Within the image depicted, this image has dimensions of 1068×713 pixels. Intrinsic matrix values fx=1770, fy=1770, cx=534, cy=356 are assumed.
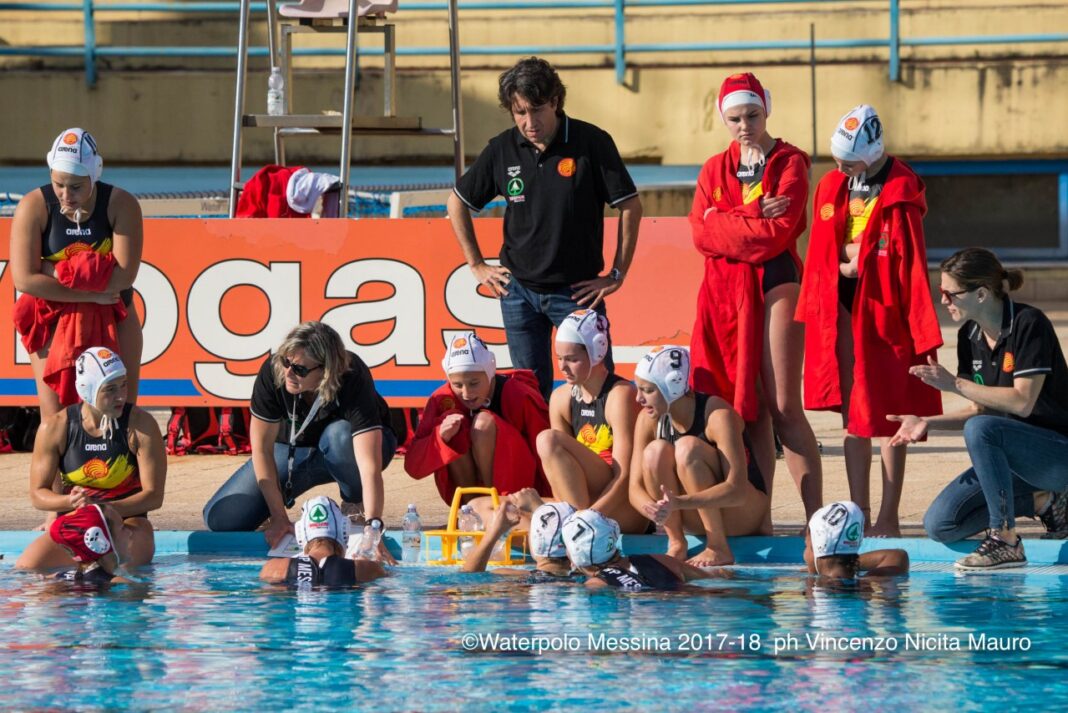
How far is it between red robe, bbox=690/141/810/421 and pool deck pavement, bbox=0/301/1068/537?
826 mm

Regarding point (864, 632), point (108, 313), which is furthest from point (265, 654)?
point (108, 313)

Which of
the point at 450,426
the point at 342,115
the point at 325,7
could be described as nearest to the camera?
the point at 450,426

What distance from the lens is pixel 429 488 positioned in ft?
32.3

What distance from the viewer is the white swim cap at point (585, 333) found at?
25.3ft

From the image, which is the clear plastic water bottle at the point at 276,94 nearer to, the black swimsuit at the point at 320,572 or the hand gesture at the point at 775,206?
the hand gesture at the point at 775,206

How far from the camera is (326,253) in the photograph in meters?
10.7

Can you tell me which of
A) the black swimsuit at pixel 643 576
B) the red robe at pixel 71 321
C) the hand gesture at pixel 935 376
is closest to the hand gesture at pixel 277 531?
the red robe at pixel 71 321

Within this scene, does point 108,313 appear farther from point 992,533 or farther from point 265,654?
point 992,533

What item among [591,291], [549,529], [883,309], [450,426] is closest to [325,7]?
[591,291]

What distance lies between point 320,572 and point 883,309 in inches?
105

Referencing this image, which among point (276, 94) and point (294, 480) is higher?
point (276, 94)

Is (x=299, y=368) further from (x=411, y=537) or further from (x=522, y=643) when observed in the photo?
(x=522, y=643)

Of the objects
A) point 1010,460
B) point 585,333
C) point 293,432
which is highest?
point 585,333

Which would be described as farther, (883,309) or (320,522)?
(883,309)
